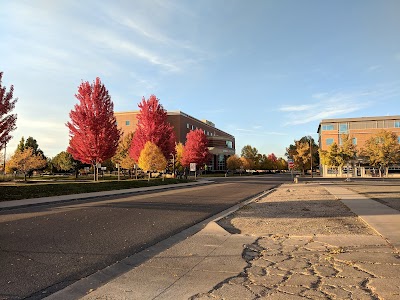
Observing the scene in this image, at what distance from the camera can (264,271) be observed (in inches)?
227

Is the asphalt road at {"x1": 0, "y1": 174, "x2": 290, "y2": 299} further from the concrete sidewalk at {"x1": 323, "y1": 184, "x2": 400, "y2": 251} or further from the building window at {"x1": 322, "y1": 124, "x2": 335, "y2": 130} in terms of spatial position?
the building window at {"x1": 322, "y1": 124, "x2": 335, "y2": 130}

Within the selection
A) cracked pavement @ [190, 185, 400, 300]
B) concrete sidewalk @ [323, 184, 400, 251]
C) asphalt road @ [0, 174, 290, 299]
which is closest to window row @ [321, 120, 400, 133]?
concrete sidewalk @ [323, 184, 400, 251]

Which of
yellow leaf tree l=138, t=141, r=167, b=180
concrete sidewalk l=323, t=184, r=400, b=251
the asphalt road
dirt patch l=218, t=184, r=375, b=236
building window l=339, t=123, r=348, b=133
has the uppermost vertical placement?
building window l=339, t=123, r=348, b=133

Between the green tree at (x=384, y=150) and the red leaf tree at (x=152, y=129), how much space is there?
44.7 m

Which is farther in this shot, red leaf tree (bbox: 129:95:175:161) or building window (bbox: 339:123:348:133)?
building window (bbox: 339:123:348:133)

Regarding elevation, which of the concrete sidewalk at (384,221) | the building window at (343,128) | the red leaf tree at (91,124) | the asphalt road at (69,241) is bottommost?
the asphalt road at (69,241)

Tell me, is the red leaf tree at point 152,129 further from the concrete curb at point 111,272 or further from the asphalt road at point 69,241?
the concrete curb at point 111,272

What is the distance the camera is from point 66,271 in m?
5.81

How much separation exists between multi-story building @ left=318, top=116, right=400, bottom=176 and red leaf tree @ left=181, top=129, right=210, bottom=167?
33281 mm

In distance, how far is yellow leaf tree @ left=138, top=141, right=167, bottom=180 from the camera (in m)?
38.5

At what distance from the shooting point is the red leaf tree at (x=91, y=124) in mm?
34125

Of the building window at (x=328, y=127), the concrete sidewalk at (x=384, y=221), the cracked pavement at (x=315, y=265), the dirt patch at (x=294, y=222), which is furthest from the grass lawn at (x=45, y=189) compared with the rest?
the building window at (x=328, y=127)

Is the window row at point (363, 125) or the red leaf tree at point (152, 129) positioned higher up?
the window row at point (363, 125)

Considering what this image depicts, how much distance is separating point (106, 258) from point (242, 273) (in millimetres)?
2750
